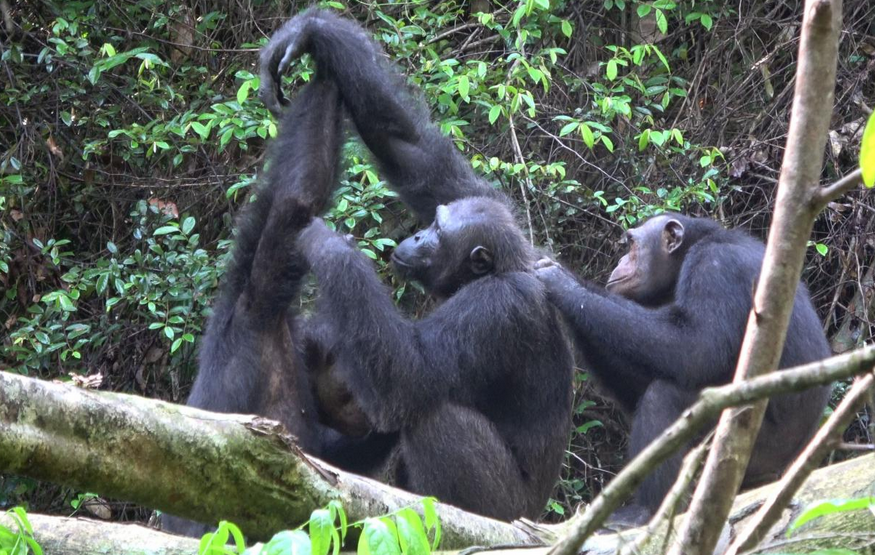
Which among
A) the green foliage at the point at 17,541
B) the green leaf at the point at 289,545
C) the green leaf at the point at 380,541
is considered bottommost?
the green foliage at the point at 17,541

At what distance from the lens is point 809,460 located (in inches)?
54.5

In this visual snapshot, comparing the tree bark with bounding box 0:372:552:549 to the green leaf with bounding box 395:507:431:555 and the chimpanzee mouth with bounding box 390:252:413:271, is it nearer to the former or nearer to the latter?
the green leaf with bounding box 395:507:431:555

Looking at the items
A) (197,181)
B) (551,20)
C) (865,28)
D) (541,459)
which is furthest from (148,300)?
(865,28)

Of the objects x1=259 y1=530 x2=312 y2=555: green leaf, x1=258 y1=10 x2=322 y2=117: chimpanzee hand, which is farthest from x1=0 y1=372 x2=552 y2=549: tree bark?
x1=258 y1=10 x2=322 y2=117: chimpanzee hand

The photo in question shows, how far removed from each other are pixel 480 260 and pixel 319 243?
720mm

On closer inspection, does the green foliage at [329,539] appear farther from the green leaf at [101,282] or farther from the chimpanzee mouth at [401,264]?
the green leaf at [101,282]

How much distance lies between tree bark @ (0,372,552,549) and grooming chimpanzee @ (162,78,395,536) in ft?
3.72

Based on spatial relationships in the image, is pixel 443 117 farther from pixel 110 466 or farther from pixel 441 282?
pixel 110 466

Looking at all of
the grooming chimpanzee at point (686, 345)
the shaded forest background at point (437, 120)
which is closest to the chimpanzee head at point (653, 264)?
the grooming chimpanzee at point (686, 345)

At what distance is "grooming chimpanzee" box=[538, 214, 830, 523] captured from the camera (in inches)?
175

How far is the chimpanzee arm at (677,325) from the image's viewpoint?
4.45 metres

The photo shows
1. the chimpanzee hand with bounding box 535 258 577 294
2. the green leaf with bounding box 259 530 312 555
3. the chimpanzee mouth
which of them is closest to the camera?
the green leaf with bounding box 259 530 312 555

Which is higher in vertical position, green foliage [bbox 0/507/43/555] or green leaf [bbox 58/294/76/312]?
green foliage [bbox 0/507/43/555]

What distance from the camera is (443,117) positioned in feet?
20.5
